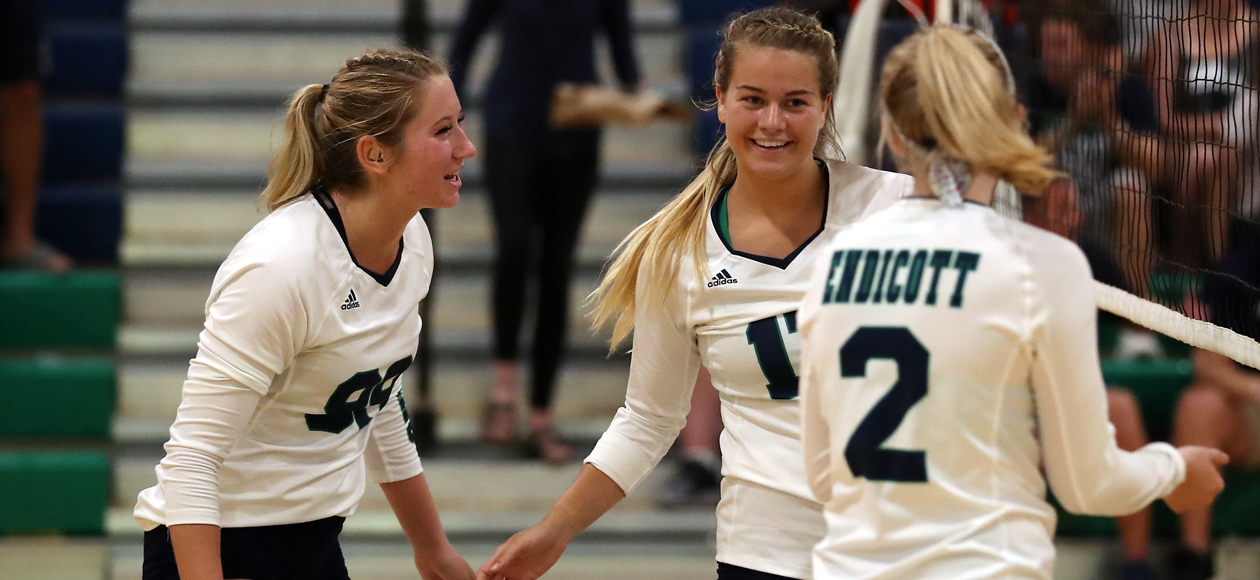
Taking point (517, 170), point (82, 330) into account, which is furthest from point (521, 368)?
point (82, 330)

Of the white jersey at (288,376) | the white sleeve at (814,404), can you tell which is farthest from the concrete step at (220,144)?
the white sleeve at (814,404)

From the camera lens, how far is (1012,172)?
1.73 metres

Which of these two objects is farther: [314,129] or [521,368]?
[521,368]

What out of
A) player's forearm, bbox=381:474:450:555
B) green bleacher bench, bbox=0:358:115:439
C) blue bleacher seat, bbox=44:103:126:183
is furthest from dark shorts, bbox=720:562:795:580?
blue bleacher seat, bbox=44:103:126:183

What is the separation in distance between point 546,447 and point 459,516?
1.24 ft

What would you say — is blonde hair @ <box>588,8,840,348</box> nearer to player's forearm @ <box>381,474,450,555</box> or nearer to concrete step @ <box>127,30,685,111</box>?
player's forearm @ <box>381,474,450,555</box>

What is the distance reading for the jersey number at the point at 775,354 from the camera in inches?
86.4

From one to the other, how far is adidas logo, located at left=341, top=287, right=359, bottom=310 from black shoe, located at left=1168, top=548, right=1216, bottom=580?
327 centimetres

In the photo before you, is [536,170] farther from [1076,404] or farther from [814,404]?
[1076,404]

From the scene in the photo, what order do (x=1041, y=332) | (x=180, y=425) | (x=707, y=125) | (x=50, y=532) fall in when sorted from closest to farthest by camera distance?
(x=1041, y=332), (x=180, y=425), (x=50, y=532), (x=707, y=125)

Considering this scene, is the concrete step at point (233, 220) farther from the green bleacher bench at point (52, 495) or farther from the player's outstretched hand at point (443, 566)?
the player's outstretched hand at point (443, 566)

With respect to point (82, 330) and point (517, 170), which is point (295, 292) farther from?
point (82, 330)

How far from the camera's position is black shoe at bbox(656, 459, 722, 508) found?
15.7 ft

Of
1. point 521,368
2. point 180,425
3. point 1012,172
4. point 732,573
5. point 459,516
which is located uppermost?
point 1012,172
